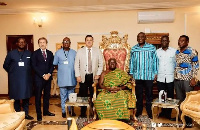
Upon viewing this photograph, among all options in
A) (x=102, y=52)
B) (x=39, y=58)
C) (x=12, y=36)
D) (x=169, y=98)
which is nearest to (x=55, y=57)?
(x=39, y=58)

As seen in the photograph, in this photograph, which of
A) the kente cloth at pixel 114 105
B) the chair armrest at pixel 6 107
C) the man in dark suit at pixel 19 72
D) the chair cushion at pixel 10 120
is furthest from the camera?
→ the man in dark suit at pixel 19 72

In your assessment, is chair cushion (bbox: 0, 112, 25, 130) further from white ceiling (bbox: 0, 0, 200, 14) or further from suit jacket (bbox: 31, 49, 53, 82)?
white ceiling (bbox: 0, 0, 200, 14)

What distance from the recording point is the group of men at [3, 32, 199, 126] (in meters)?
4.35

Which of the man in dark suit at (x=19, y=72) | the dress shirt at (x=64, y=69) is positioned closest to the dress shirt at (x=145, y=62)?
the dress shirt at (x=64, y=69)

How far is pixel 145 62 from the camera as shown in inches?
172

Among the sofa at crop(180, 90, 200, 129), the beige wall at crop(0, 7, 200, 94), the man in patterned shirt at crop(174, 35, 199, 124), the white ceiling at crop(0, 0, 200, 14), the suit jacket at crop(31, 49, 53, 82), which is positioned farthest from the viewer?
the beige wall at crop(0, 7, 200, 94)

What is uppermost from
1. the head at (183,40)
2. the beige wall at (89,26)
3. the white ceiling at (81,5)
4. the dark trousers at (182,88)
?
the white ceiling at (81,5)

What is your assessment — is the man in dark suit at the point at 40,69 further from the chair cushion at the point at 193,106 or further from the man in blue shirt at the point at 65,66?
the chair cushion at the point at 193,106

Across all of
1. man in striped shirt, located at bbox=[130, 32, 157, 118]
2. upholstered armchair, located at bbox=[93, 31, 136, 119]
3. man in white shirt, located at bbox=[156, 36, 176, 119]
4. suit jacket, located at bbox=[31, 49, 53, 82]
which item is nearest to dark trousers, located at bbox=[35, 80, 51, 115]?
suit jacket, located at bbox=[31, 49, 53, 82]

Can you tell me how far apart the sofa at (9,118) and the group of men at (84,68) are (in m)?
1.11

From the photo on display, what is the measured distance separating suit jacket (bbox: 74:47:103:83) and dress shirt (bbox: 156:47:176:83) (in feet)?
4.04

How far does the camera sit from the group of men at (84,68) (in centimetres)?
435

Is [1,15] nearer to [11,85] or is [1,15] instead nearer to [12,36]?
[12,36]

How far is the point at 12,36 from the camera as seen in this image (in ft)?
23.7
